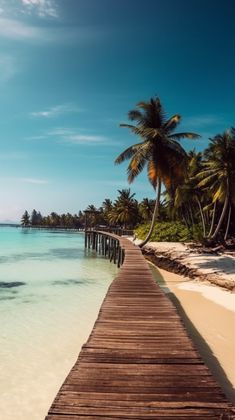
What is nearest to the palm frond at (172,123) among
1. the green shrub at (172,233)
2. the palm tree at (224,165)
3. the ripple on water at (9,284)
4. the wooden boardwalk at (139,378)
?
the palm tree at (224,165)

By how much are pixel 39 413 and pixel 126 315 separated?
2.34 meters

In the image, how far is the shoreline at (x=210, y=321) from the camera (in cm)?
580

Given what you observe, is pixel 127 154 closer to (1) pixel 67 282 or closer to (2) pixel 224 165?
(2) pixel 224 165

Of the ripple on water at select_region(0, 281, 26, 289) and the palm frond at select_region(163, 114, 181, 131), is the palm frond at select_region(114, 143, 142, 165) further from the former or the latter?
the ripple on water at select_region(0, 281, 26, 289)

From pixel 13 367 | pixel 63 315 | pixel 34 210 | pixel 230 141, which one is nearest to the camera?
pixel 13 367

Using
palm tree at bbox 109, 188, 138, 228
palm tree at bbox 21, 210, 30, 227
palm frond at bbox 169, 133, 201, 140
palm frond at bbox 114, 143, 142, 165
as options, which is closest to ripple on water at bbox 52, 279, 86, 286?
palm frond at bbox 114, 143, 142, 165

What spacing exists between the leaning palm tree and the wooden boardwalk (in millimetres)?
15333

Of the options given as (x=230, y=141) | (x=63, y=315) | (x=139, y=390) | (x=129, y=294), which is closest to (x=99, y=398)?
(x=139, y=390)

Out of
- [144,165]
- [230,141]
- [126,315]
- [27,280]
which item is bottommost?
[27,280]

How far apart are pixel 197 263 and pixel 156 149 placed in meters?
7.85

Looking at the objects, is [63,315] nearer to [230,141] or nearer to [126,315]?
[126,315]

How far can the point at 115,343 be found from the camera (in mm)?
Result: 4824

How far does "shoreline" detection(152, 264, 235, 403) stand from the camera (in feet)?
19.0

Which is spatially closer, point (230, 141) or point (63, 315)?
point (63, 315)
